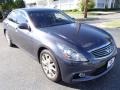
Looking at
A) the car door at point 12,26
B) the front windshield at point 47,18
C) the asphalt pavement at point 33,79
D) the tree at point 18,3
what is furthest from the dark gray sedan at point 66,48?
the tree at point 18,3

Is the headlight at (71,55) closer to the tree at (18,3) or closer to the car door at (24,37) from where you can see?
the car door at (24,37)

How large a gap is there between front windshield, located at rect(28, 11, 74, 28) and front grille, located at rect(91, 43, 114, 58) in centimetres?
169

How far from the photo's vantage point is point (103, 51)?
12.2 ft

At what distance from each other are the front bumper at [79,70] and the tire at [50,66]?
178 mm

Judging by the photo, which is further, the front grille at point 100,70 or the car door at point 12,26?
the car door at point 12,26

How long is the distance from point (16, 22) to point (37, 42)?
1.87m

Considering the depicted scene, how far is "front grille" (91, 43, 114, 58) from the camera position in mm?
3574


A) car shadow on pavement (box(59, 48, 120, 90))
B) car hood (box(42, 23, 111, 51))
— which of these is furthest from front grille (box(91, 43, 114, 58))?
car shadow on pavement (box(59, 48, 120, 90))

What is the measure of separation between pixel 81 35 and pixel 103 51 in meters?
0.65

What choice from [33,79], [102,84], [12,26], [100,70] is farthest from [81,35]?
[12,26]

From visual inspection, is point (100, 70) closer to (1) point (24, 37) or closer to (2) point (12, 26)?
(1) point (24, 37)

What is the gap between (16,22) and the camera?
5.79 meters

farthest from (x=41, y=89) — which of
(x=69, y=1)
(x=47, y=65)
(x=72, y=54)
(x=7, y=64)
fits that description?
(x=69, y=1)

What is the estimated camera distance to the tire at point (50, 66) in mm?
3775
